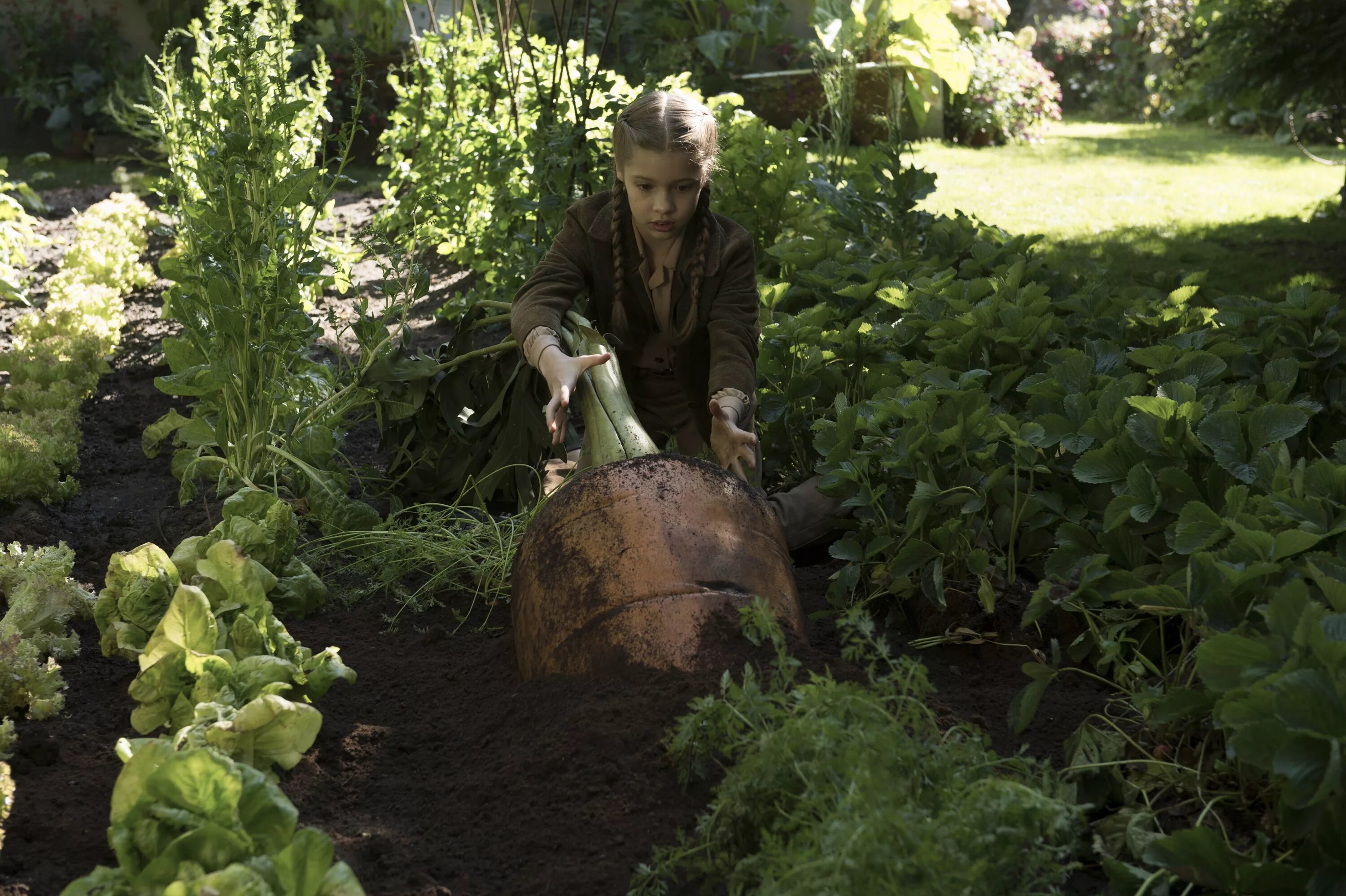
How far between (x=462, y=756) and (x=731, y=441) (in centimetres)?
91

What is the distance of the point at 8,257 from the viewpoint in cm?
546

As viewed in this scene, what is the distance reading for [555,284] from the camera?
300 cm

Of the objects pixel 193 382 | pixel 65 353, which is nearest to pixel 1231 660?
pixel 193 382

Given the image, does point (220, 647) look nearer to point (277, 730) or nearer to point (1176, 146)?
point (277, 730)

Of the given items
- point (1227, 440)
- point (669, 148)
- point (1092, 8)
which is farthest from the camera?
point (1092, 8)

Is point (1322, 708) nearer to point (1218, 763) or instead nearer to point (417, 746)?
point (1218, 763)

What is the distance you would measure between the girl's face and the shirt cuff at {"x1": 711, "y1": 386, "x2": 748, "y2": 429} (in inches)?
16.5

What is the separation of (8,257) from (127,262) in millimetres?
531

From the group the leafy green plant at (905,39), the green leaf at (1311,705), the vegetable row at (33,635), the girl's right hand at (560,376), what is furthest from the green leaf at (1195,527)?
the leafy green plant at (905,39)

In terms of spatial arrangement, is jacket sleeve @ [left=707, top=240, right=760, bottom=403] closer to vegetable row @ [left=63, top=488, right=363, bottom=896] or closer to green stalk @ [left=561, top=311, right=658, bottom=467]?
green stalk @ [left=561, top=311, right=658, bottom=467]

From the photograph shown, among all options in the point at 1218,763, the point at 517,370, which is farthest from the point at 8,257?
the point at 1218,763

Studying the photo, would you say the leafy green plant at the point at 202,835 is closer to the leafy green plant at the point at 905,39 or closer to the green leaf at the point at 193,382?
the green leaf at the point at 193,382

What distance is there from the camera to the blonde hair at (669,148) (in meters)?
2.74

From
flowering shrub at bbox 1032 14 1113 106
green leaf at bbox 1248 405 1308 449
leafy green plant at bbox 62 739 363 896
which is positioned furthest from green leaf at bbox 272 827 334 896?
flowering shrub at bbox 1032 14 1113 106
